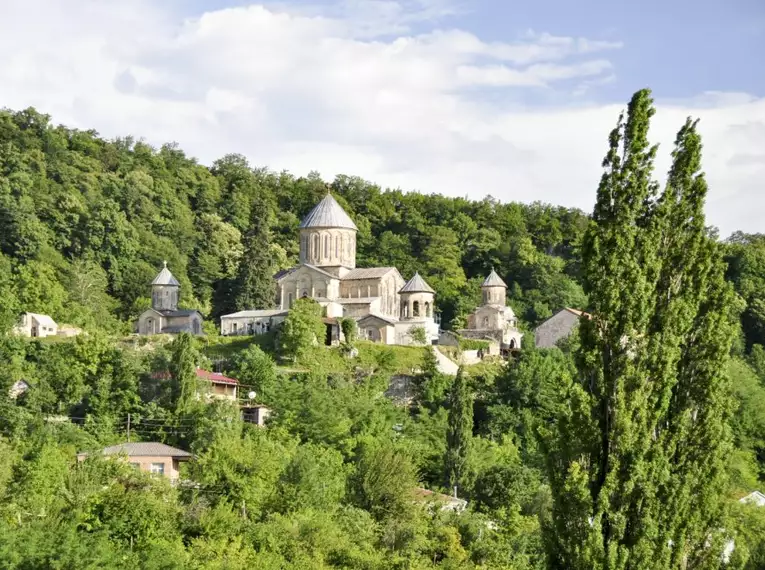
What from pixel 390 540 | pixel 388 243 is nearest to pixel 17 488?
pixel 390 540

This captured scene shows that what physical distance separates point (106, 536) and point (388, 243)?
52364 mm

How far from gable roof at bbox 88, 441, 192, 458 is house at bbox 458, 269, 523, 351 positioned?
2453cm

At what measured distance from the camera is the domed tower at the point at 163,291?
203ft

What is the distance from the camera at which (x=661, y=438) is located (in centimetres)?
1908

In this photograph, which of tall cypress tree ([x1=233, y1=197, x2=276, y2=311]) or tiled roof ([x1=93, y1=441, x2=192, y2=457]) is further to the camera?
tall cypress tree ([x1=233, y1=197, x2=276, y2=311])

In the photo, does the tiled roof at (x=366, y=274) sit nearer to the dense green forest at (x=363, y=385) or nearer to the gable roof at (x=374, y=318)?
the gable roof at (x=374, y=318)

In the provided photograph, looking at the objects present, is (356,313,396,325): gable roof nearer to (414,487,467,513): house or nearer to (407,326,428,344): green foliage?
(407,326,428,344): green foliage

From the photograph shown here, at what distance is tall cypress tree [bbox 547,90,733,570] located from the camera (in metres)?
18.5

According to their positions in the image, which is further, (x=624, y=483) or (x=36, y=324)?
(x=36, y=324)

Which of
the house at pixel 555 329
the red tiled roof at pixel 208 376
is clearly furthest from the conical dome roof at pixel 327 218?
the red tiled roof at pixel 208 376

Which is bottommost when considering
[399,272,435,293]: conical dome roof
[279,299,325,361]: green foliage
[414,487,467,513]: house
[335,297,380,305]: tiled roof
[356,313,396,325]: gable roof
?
[414,487,467,513]: house

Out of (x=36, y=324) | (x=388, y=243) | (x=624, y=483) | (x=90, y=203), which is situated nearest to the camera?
(x=624, y=483)

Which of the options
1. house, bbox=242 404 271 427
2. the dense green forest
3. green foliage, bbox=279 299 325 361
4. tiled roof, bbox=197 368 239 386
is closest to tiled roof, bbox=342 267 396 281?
the dense green forest

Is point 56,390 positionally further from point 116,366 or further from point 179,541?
point 179,541
